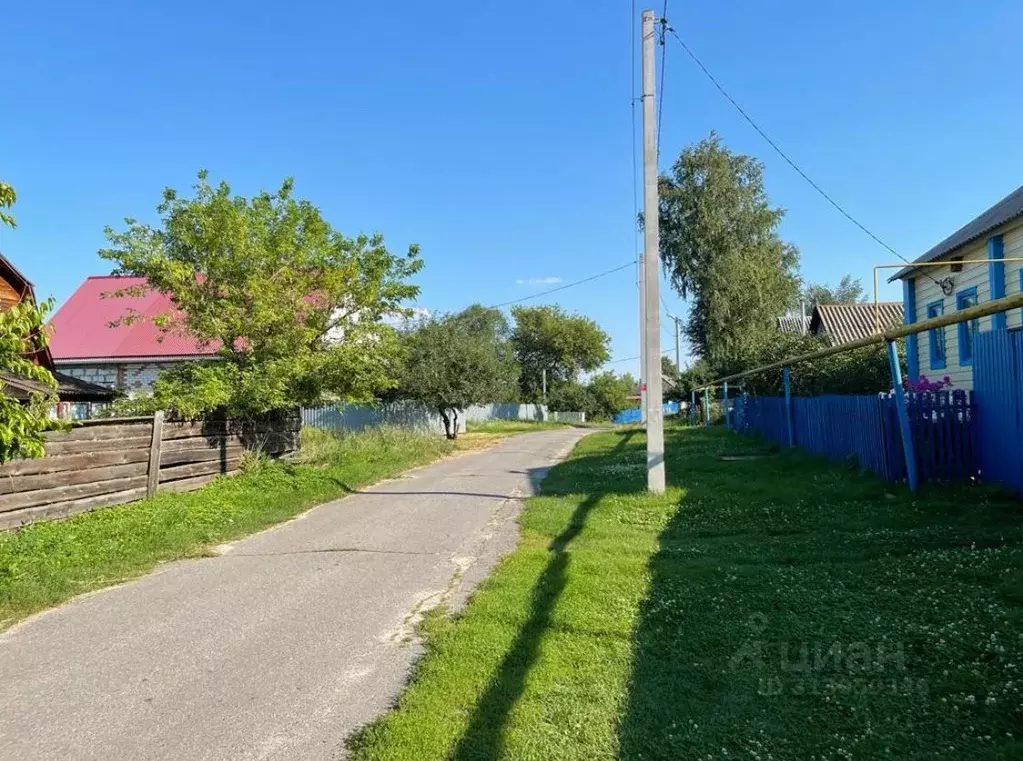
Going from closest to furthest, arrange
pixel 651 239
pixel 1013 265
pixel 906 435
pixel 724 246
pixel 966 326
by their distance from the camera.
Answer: pixel 906 435 → pixel 651 239 → pixel 1013 265 → pixel 966 326 → pixel 724 246

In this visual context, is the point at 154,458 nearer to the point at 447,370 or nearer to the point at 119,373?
the point at 447,370

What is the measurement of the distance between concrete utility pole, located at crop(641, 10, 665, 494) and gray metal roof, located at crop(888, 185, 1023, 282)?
6237mm

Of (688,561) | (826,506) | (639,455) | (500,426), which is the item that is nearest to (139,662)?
(688,561)

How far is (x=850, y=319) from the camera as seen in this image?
31.6 metres

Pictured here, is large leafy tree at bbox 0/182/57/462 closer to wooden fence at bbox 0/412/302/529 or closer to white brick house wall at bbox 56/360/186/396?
wooden fence at bbox 0/412/302/529

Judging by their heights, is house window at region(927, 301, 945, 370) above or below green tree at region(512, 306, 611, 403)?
below

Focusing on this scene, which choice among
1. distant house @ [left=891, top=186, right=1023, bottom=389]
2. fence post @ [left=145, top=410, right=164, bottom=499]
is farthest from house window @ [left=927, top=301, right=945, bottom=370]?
fence post @ [left=145, top=410, right=164, bottom=499]

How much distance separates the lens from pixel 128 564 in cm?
761

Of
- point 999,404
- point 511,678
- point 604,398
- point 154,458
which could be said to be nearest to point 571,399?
point 604,398

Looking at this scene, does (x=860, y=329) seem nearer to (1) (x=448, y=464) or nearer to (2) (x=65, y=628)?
(1) (x=448, y=464)

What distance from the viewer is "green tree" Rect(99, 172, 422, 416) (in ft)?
44.7

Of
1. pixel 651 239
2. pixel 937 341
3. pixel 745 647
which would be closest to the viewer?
pixel 745 647

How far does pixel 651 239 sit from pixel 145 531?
8.17m

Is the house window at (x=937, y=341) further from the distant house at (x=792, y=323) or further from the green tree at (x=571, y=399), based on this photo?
the green tree at (x=571, y=399)
